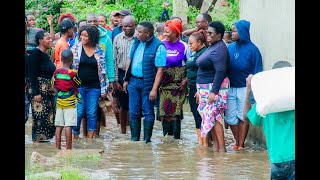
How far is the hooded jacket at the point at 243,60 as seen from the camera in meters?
11.9

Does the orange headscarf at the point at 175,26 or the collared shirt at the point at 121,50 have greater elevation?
the orange headscarf at the point at 175,26

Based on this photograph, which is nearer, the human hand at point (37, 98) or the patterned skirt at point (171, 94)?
the human hand at point (37, 98)

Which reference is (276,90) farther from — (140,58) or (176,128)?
(176,128)

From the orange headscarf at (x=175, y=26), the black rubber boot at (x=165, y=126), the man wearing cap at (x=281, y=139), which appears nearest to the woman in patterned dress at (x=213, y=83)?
the orange headscarf at (x=175, y=26)

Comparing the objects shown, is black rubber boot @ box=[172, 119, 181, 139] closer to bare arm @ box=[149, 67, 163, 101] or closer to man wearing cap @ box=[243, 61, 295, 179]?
bare arm @ box=[149, 67, 163, 101]

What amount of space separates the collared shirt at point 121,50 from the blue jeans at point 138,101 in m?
0.98

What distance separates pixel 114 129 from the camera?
1469cm

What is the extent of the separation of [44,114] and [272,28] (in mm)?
3565

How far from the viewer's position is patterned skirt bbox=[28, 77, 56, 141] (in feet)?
40.8

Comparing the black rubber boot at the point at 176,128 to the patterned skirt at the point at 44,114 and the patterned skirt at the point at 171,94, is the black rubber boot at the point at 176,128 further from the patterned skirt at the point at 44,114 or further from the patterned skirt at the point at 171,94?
the patterned skirt at the point at 44,114
